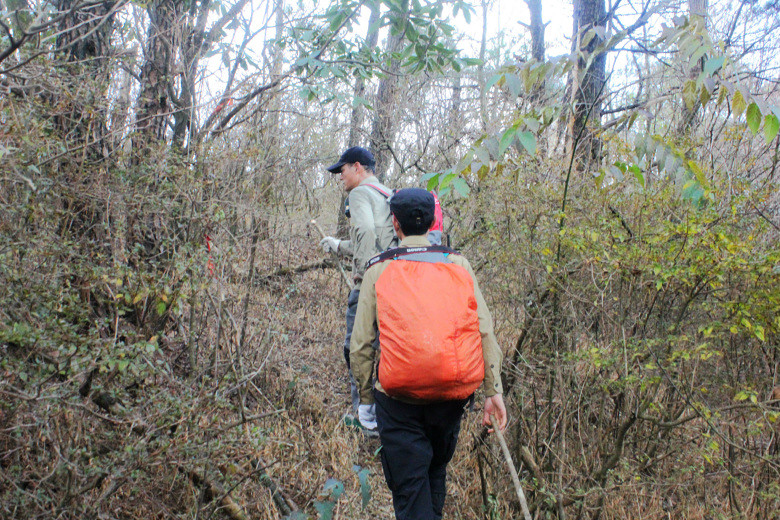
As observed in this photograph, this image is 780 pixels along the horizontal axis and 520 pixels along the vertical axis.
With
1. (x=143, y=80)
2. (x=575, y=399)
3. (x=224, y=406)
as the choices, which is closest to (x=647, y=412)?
(x=575, y=399)

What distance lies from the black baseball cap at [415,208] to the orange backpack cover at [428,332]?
9.7 inches

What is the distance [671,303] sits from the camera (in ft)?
10.7

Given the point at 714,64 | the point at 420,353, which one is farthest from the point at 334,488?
the point at 714,64

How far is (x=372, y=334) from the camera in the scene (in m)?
2.57

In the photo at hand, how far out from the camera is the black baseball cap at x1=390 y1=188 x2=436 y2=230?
261 centimetres

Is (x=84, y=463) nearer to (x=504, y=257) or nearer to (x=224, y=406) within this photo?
(x=224, y=406)

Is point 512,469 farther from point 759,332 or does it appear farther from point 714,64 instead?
point 714,64

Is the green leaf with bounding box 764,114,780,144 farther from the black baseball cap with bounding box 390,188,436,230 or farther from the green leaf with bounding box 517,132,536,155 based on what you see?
the black baseball cap with bounding box 390,188,436,230

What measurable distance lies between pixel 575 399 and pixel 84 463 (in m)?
2.78

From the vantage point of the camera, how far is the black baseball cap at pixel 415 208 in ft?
8.56

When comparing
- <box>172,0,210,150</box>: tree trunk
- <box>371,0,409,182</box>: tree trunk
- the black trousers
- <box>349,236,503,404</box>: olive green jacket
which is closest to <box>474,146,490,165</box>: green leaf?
<box>349,236,503,404</box>: olive green jacket

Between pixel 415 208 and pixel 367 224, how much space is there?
3.92 feet

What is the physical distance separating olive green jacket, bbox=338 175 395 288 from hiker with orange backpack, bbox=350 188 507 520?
3.54 feet

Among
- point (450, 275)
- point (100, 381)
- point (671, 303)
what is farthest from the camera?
point (671, 303)
